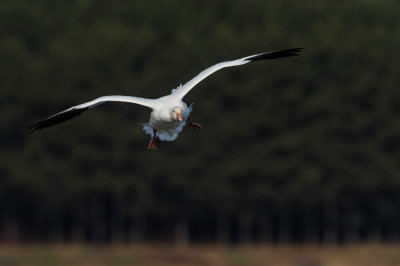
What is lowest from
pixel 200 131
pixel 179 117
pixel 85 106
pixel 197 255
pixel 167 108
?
pixel 197 255

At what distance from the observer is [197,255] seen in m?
50.4

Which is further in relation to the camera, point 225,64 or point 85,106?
point 225,64

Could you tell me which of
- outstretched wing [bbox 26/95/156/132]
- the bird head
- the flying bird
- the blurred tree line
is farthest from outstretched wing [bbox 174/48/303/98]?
the blurred tree line

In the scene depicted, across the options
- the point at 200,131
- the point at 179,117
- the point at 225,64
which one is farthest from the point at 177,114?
the point at 200,131

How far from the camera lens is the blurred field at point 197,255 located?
47188 millimetres

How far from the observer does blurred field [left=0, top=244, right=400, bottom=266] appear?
47.2m

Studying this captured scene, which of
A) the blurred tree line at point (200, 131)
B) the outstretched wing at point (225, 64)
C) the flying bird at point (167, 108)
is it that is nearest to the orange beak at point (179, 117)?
the flying bird at point (167, 108)

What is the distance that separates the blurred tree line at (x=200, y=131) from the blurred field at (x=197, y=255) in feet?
6.99

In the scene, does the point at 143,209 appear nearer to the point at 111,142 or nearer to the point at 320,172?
the point at 111,142

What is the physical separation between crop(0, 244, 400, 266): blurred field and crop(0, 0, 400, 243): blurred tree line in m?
2.13

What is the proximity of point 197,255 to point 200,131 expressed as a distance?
574 cm

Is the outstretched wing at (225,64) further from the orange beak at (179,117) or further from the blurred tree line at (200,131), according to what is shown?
the blurred tree line at (200,131)

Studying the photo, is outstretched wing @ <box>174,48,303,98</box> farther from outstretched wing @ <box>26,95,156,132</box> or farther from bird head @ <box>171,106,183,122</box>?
outstretched wing @ <box>26,95,156,132</box>

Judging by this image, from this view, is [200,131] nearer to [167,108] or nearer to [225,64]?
[225,64]
